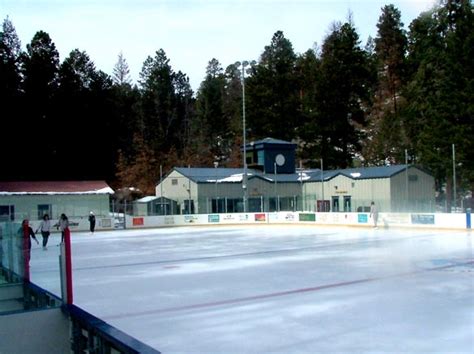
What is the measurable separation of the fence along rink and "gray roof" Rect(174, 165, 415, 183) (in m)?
4.74

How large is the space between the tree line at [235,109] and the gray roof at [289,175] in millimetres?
5845

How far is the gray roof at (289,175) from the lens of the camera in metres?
37.5

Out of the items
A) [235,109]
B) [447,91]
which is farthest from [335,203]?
[235,109]

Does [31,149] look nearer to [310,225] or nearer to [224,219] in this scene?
[224,219]

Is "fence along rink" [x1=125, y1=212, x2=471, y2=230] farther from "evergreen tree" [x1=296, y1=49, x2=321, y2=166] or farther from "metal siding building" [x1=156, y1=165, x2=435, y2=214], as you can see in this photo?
"evergreen tree" [x1=296, y1=49, x2=321, y2=166]

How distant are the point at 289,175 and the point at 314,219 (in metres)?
12.7

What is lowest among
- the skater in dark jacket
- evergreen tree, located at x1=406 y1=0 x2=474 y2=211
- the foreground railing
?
the foreground railing

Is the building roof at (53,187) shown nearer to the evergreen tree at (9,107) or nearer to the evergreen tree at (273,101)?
the evergreen tree at (9,107)

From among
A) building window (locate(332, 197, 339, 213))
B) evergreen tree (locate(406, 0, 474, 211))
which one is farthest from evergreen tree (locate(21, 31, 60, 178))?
evergreen tree (locate(406, 0, 474, 211))

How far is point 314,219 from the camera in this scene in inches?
1275

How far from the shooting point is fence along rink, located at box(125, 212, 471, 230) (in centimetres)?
2569

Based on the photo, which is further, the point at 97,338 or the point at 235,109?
the point at 235,109

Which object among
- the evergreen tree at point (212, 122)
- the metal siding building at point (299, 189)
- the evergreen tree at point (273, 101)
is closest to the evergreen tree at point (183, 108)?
the evergreen tree at point (212, 122)

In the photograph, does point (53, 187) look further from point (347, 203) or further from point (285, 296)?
point (285, 296)
